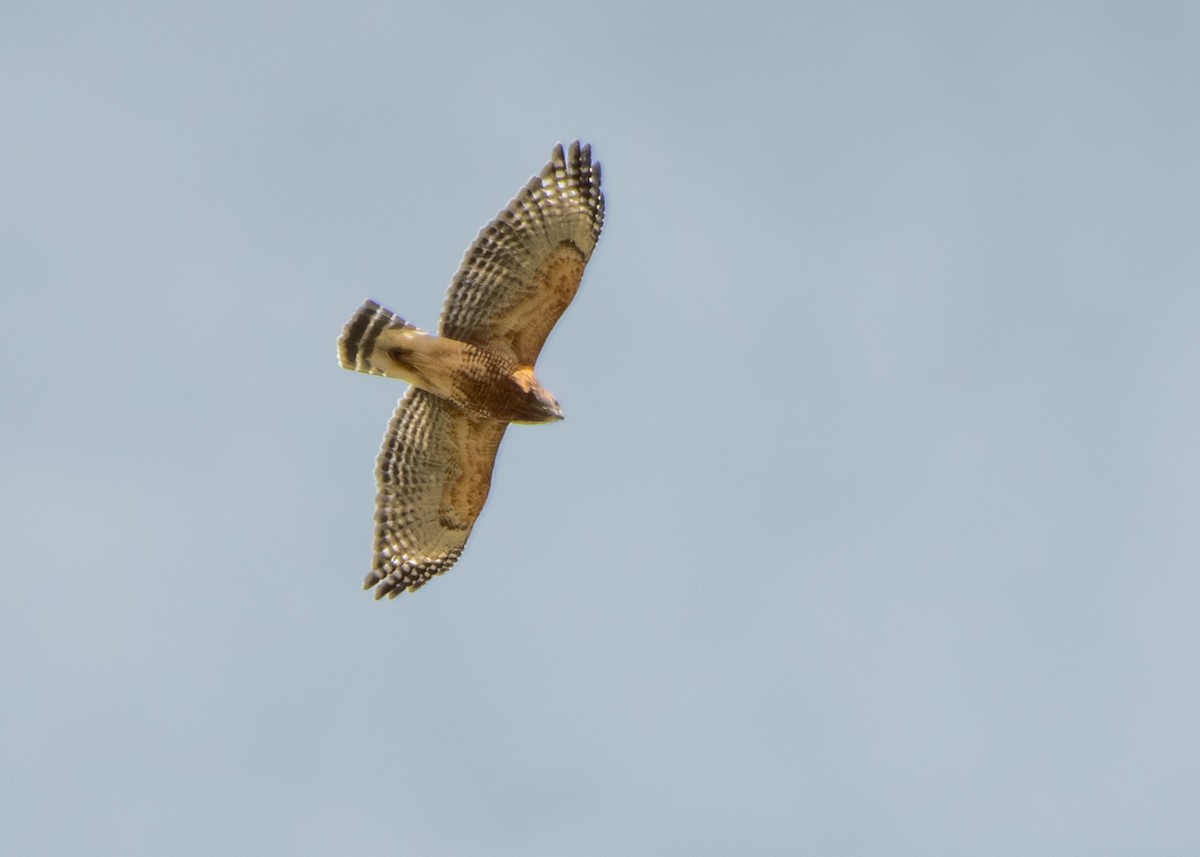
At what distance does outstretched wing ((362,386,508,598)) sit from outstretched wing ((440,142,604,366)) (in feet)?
3.09

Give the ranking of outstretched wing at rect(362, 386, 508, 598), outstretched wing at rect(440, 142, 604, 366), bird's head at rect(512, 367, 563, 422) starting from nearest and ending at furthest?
outstretched wing at rect(440, 142, 604, 366)
bird's head at rect(512, 367, 563, 422)
outstretched wing at rect(362, 386, 508, 598)

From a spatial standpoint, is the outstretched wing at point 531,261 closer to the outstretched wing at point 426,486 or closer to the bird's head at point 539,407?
the bird's head at point 539,407

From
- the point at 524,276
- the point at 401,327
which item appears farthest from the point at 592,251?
the point at 401,327

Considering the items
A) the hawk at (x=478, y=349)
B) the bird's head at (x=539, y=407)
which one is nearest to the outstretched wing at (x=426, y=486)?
the hawk at (x=478, y=349)

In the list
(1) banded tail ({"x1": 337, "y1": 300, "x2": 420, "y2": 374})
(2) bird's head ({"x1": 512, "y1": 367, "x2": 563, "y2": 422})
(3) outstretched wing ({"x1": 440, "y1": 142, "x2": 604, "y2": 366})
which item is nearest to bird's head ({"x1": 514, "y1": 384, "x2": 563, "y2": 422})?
(2) bird's head ({"x1": 512, "y1": 367, "x2": 563, "y2": 422})

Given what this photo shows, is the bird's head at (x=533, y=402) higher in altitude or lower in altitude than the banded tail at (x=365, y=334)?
lower

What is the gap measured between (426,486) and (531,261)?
8.09ft

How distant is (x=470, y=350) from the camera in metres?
15.8

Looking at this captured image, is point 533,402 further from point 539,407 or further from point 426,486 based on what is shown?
point 426,486

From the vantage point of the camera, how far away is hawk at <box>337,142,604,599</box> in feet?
51.4

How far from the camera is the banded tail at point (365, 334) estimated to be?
16156mm

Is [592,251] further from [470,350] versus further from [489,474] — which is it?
[489,474]

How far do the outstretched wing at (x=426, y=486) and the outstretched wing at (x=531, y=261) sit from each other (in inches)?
37.1

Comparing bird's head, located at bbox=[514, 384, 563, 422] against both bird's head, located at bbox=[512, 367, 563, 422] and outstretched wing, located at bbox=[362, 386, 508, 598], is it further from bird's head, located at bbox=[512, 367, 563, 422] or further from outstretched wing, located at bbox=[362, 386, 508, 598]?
outstretched wing, located at bbox=[362, 386, 508, 598]
